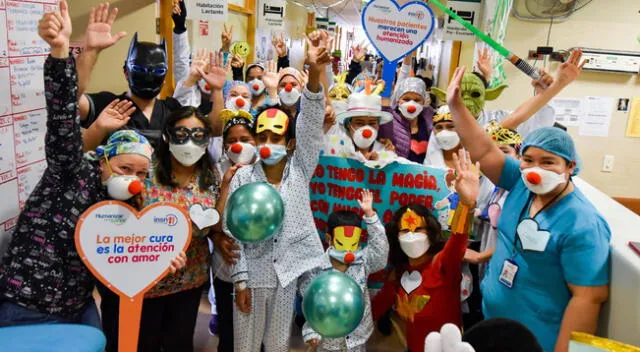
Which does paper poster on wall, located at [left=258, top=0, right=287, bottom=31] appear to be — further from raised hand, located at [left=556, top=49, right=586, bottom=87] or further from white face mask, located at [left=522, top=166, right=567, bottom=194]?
white face mask, located at [left=522, top=166, right=567, bottom=194]

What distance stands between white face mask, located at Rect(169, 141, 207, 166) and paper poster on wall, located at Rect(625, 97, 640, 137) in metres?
4.32

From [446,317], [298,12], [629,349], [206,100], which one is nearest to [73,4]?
[206,100]

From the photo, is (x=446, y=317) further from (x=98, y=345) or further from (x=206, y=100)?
(x=206, y=100)

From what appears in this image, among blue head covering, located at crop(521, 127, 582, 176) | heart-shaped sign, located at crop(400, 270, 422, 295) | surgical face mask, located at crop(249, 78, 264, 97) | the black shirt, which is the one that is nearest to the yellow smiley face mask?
heart-shaped sign, located at crop(400, 270, 422, 295)

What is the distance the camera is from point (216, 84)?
2.97 m

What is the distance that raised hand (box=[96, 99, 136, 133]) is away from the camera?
7.58ft

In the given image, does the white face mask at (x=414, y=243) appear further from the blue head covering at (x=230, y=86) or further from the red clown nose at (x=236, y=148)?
the blue head covering at (x=230, y=86)

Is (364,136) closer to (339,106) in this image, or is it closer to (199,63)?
(339,106)

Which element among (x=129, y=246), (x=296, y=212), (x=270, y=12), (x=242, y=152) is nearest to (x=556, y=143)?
(x=296, y=212)

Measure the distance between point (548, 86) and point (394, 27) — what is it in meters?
0.99

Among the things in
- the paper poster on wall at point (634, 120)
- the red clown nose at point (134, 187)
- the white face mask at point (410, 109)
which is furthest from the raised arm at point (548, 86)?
the paper poster on wall at point (634, 120)

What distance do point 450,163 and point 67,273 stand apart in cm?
202

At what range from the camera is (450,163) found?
291 cm

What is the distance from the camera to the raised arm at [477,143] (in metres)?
2.27
